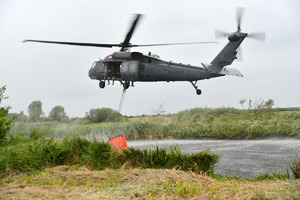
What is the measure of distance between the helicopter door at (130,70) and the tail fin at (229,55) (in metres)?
3.23

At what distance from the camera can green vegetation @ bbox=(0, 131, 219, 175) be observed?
509 cm

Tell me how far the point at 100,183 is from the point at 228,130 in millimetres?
9582

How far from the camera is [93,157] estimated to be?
6.18 metres

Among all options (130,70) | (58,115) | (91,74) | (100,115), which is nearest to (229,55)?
(130,70)

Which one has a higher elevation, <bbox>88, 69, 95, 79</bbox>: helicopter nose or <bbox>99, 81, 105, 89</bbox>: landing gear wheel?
<bbox>88, 69, 95, 79</bbox>: helicopter nose

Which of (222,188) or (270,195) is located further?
(222,188)

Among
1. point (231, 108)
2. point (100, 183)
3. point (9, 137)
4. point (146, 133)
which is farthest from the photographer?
point (231, 108)

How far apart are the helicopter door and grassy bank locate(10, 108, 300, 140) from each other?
285 centimetres

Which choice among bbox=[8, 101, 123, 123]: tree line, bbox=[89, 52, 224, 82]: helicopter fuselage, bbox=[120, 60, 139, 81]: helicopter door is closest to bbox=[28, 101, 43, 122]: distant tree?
bbox=[8, 101, 123, 123]: tree line

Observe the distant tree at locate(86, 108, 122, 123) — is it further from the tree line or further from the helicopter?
the helicopter

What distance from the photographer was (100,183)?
15.0ft

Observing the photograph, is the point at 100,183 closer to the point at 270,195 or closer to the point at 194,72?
the point at 270,195

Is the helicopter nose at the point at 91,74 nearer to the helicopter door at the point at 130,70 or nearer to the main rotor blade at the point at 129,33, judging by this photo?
the main rotor blade at the point at 129,33

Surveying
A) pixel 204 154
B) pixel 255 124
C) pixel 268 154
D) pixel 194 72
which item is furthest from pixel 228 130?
pixel 204 154
